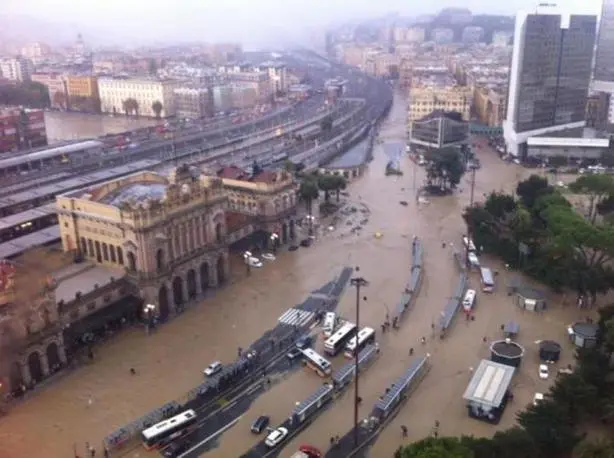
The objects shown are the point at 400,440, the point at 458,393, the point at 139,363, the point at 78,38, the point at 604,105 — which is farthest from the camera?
the point at 78,38

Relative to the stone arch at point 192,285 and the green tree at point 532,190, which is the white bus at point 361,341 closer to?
the stone arch at point 192,285

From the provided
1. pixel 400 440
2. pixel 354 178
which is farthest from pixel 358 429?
pixel 354 178

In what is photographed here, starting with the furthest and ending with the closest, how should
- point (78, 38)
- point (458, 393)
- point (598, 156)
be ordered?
1. point (78, 38)
2. point (598, 156)
3. point (458, 393)

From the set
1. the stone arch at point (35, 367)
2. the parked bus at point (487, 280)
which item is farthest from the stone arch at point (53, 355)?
the parked bus at point (487, 280)

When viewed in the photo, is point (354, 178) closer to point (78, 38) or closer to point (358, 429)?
point (358, 429)

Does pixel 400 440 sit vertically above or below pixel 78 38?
below

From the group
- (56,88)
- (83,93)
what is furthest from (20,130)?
(56,88)

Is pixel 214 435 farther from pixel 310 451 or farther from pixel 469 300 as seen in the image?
pixel 469 300

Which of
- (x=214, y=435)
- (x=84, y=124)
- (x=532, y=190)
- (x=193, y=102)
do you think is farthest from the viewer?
(x=193, y=102)
